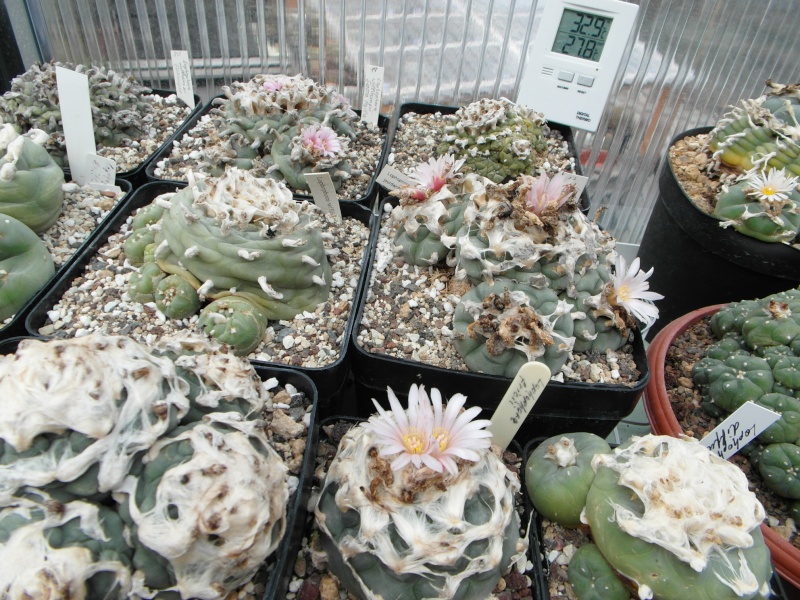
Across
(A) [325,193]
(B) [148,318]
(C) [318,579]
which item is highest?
(A) [325,193]

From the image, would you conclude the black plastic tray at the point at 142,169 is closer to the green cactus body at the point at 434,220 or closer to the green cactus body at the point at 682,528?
the green cactus body at the point at 434,220

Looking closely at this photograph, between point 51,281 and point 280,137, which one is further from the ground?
point 280,137

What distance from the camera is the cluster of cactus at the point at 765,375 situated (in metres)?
1.30

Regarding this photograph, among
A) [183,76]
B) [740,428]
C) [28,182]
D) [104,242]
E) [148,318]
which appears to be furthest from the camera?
[183,76]

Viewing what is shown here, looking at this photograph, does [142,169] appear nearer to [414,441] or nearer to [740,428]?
[414,441]

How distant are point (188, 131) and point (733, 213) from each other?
1.96m

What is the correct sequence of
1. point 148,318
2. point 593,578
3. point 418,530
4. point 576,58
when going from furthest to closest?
point 576,58 < point 148,318 < point 593,578 < point 418,530

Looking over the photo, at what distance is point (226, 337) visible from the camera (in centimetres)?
133

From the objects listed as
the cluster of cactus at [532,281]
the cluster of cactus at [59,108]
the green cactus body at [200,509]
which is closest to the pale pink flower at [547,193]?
the cluster of cactus at [532,281]

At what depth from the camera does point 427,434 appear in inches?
37.0

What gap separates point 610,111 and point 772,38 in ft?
2.01

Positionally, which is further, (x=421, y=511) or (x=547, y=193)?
(x=547, y=193)

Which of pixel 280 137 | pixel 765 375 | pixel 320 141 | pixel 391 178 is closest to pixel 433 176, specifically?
pixel 391 178

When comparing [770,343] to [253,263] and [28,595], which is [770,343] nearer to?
[253,263]
